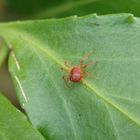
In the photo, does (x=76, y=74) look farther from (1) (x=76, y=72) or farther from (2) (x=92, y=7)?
(2) (x=92, y=7)

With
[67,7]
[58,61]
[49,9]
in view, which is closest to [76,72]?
[58,61]

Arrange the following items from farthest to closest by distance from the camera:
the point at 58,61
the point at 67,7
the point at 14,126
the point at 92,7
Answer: the point at 67,7, the point at 92,7, the point at 58,61, the point at 14,126

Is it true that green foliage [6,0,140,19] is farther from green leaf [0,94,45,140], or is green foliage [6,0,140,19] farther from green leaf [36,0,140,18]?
green leaf [0,94,45,140]

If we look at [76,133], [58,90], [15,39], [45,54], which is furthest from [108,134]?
[15,39]

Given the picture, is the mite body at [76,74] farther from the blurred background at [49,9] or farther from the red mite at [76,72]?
the blurred background at [49,9]

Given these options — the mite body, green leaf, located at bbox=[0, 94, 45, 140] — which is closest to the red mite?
the mite body

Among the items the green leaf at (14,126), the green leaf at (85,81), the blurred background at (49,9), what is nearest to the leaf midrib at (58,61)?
the green leaf at (85,81)
